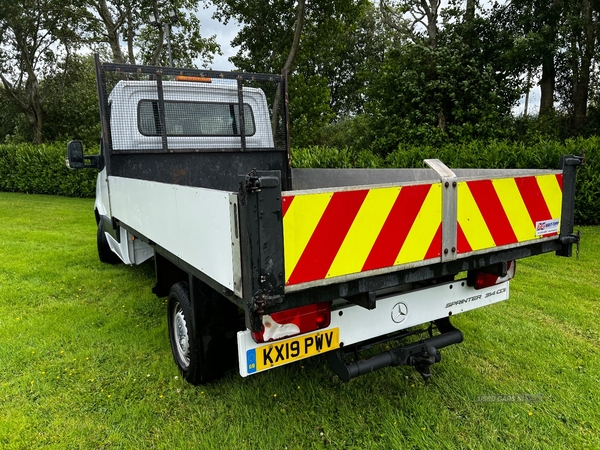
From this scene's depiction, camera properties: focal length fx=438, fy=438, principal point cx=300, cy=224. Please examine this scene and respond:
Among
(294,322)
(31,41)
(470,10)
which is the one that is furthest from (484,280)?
(31,41)

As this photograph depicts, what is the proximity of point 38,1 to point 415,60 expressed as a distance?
15595mm

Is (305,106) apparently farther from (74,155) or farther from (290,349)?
(290,349)

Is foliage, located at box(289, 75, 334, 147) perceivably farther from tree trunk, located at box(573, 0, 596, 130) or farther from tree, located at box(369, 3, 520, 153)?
tree trunk, located at box(573, 0, 596, 130)

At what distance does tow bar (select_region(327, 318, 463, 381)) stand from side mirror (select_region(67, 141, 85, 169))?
359 cm

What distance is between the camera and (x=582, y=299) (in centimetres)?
436

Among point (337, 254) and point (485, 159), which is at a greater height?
point (485, 159)

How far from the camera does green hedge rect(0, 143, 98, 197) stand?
15.1 meters

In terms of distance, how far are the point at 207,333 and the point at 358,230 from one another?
1.21 metres

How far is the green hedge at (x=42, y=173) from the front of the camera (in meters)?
15.1

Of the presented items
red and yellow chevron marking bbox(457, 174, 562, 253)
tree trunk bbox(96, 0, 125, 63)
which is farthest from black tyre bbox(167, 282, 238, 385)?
tree trunk bbox(96, 0, 125, 63)

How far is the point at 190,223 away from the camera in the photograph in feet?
7.13

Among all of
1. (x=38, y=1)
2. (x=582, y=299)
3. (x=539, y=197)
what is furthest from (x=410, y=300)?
(x=38, y=1)

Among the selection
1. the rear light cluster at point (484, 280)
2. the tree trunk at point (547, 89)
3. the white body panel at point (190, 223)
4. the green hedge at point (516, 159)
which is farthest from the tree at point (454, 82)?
the white body panel at point (190, 223)

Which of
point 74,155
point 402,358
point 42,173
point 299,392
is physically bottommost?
point 299,392
